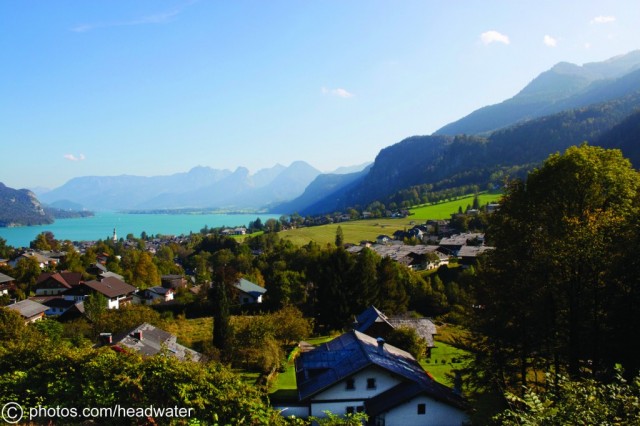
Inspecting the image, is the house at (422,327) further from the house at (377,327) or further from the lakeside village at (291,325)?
the house at (377,327)

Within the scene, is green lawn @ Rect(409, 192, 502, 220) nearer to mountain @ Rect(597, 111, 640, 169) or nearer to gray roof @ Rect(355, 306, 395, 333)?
mountain @ Rect(597, 111, 640, 169)

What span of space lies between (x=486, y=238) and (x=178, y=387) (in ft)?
45.5

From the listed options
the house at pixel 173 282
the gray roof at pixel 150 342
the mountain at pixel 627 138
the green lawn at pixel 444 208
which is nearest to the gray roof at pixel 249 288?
the house at pixel 173 282

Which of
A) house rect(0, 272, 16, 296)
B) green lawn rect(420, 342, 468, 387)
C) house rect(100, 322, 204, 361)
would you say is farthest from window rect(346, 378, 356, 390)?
house rect(0, 272, 16, 296)

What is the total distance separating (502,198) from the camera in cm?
1828

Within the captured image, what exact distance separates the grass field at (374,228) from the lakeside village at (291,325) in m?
21.0

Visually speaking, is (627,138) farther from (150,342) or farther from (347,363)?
(150,342)

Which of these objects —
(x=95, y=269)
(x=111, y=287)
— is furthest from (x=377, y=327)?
(x=95, y=269)

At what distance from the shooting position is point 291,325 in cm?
3472

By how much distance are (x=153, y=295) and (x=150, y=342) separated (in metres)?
43.1

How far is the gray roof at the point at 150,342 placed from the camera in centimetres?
2448

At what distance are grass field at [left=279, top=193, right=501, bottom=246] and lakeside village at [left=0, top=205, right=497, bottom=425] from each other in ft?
68.8

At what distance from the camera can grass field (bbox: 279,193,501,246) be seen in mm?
115250

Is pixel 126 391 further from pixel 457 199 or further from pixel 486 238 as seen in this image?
pixel 457 199
